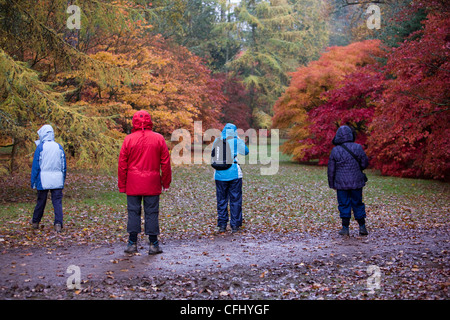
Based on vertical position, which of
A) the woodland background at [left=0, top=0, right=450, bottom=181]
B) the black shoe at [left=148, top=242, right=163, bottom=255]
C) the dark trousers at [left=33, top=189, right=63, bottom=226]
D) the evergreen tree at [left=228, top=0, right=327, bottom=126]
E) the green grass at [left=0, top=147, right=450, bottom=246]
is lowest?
the green grass at [left=0, top=147, right=450, bottom=246]

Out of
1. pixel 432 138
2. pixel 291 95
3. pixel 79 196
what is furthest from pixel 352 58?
pixel 79 196

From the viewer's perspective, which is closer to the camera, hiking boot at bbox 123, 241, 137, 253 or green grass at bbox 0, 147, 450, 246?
hiking boot at bbox 123, 241, 137, 253

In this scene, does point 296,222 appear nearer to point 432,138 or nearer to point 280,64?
point 432,138

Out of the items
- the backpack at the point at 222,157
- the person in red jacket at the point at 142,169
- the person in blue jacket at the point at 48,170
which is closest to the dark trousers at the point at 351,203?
the backpack at the point at 222,157

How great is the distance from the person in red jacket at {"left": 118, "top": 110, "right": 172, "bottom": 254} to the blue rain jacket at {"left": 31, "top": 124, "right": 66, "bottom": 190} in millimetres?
2195

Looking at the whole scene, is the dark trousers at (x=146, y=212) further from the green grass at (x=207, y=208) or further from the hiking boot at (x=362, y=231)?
the hiking boot at (x=362, y=231)

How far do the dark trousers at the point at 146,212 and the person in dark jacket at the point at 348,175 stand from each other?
3.08 meters

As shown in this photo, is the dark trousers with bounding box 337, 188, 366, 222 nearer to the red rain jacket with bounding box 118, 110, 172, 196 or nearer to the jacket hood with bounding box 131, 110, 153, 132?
the red rain jacket with bounding box 118, 110, 172, 196

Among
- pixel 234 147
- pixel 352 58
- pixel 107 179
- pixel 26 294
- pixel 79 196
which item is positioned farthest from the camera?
pixel 352 58

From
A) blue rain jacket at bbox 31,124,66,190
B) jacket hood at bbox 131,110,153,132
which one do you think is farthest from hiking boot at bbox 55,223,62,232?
jacket hood at bbox 131,110,153,132

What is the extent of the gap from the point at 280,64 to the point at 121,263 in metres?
42.1

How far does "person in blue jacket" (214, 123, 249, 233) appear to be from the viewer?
8.14 m

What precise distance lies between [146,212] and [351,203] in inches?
138

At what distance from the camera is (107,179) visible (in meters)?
16.5
